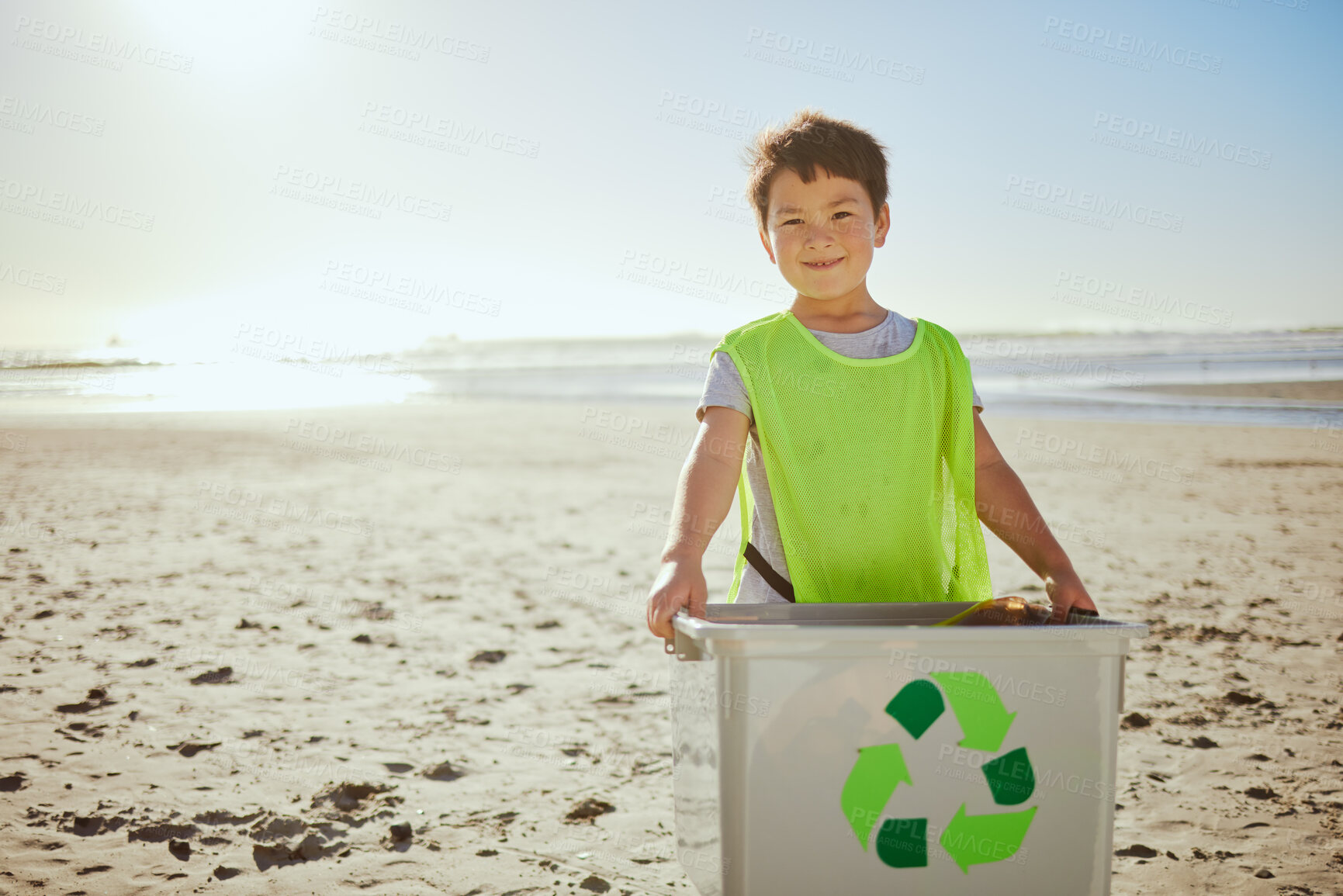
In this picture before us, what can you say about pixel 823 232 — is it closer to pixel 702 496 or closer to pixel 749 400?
pixel 749 400

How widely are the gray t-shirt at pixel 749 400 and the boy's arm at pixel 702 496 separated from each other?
0.14ft

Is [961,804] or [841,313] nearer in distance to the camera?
[961,804]

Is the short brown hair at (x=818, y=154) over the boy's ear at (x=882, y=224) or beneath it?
over

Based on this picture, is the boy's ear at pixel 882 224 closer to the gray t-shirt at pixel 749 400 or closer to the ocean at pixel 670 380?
the gray t-shirt at pixel 749 400

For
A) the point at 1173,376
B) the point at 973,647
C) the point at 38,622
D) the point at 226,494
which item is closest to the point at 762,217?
the point at 973,647

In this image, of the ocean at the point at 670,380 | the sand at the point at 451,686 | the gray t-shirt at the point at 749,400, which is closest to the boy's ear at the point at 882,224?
the gray t-shirt at the point at 749,400

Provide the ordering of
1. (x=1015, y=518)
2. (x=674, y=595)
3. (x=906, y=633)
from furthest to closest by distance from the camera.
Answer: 1. (x=1015, y=518)
2. (x=674, y=595)
3. (x=906, y=633)

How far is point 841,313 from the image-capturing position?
1.80m

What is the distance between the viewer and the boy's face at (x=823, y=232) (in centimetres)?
175

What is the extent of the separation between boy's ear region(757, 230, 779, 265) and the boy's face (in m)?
0.06

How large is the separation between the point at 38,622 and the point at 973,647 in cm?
440

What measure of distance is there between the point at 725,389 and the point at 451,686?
2447 mm

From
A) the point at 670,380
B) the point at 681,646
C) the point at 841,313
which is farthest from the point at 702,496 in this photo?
the point at 670,380

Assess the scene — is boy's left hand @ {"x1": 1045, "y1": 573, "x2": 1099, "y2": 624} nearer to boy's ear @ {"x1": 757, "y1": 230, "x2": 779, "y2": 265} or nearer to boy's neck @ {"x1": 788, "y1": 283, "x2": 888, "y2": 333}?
boy's neck @ {"x1": 788, "y1": 283, "x2": 888, "y2": 333}
